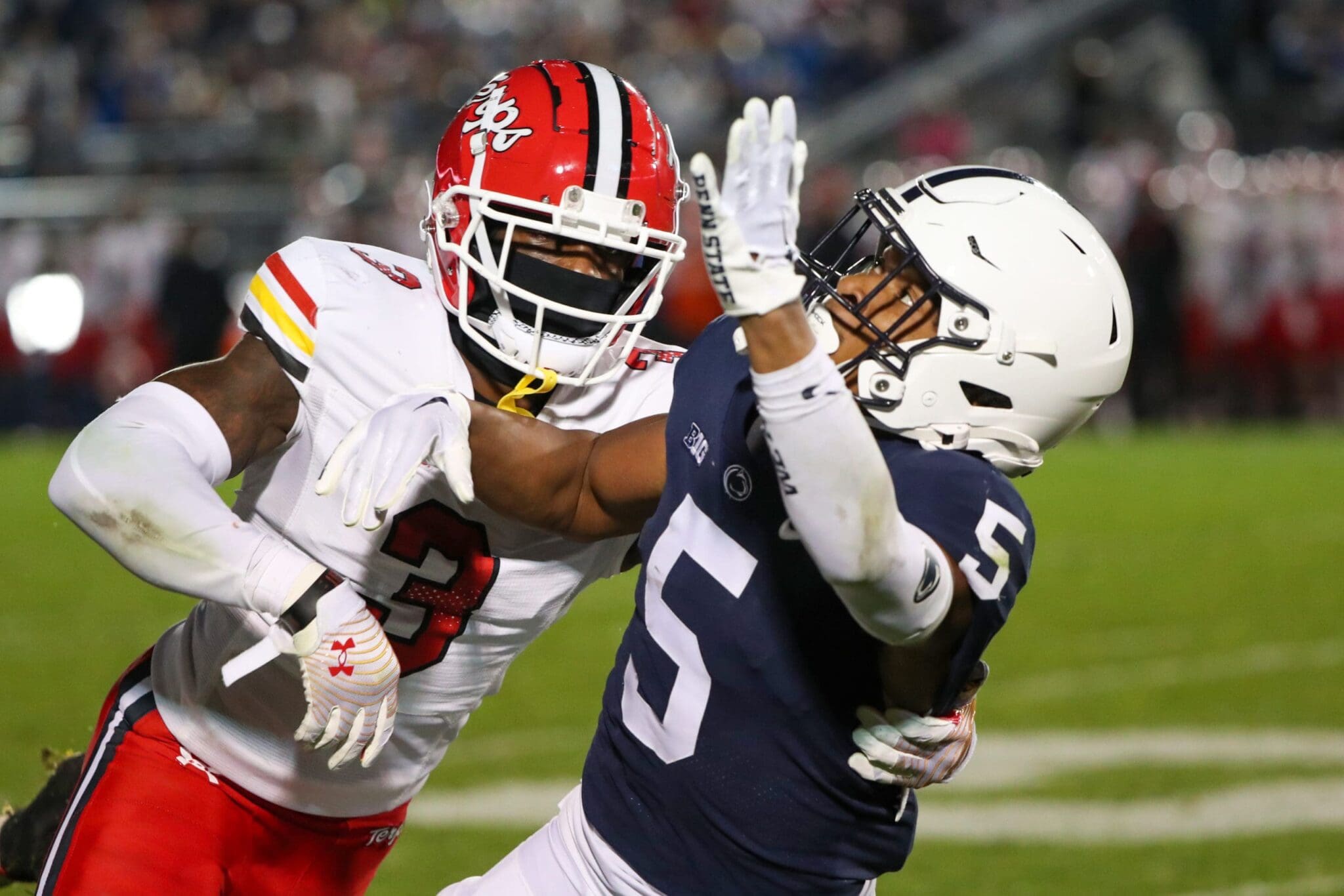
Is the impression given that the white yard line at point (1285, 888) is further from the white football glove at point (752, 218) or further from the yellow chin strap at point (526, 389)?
the white football glove at point (752, 218)

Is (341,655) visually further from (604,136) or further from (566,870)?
(604,136)

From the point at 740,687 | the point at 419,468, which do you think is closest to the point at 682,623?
the point at 740,687

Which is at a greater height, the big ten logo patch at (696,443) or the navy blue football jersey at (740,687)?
the big ten logo patch at (696,443)

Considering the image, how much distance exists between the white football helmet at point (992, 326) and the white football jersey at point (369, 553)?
65 centimetres

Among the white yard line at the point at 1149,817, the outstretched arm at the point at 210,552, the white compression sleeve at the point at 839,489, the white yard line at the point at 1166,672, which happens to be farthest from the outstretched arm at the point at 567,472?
the white yard line at the point at 1166,672

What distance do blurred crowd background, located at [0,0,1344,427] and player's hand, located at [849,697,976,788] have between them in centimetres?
1036

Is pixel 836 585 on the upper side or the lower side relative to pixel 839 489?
lower

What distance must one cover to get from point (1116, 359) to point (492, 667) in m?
1.09

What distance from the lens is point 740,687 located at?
84.4 inches

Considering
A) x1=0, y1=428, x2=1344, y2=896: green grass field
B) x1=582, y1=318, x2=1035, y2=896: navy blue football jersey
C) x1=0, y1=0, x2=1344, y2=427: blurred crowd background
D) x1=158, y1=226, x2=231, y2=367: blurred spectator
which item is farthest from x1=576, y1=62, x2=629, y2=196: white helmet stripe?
x1=158, y1=226, x2=231, y2=367: blurred spectator

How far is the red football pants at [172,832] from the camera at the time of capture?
246 cm

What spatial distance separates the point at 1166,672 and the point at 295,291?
454cm

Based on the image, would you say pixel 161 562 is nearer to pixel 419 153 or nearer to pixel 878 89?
pixel 419 153

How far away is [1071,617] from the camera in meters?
7.22
